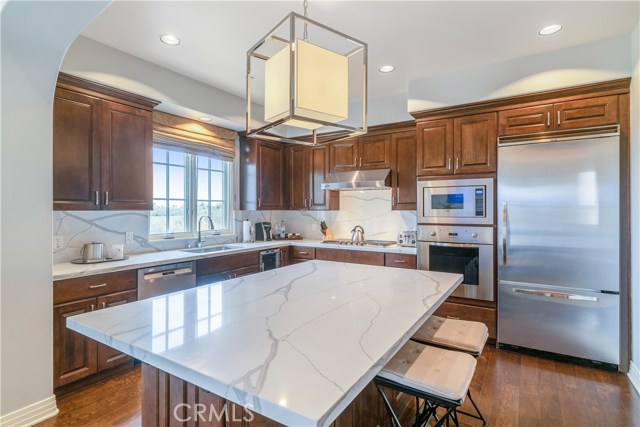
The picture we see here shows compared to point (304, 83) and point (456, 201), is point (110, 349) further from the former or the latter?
point (456, 201)

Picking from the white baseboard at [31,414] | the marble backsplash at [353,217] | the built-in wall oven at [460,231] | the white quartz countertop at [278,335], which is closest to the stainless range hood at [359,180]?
the marble backsplash at [353,217]

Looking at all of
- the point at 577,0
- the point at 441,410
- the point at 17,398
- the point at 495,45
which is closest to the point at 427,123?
the point at 495,45

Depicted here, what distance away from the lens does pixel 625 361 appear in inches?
103

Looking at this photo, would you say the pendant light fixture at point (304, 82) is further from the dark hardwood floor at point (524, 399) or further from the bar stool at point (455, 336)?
the dark hardwood floor at point (524, 399)

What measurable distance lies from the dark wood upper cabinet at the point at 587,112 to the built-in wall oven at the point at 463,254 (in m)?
1.12

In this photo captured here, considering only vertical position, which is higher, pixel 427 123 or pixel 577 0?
pixel 577 0

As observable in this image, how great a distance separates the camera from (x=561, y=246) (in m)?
2.79

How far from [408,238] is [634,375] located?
84.9 inches

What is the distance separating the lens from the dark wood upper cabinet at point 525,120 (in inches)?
115

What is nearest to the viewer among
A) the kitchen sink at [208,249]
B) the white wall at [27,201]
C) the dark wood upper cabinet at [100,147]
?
the white wall at [27,201]

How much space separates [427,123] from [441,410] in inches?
104

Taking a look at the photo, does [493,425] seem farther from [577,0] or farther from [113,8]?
[113,8]

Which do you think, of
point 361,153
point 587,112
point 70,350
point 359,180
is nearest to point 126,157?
point 70,350

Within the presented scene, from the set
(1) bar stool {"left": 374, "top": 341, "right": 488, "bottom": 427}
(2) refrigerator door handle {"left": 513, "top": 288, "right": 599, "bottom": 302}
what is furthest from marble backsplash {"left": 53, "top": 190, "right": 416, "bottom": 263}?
(1) bar stool {"left": 374, "top": 341, "right": 488, "bottom": 427}
